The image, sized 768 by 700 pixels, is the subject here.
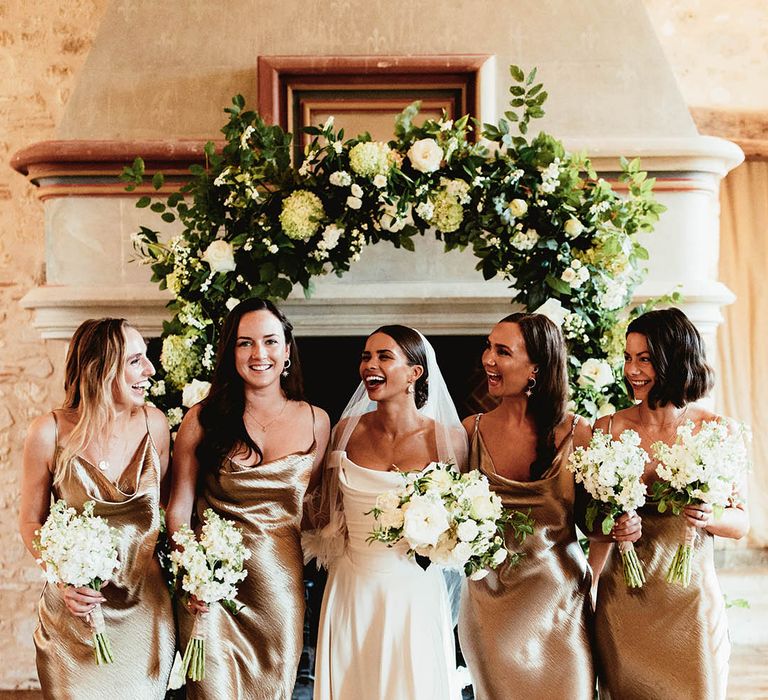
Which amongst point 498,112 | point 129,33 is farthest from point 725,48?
point 129,33

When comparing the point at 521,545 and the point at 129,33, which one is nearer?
the point at 521,545

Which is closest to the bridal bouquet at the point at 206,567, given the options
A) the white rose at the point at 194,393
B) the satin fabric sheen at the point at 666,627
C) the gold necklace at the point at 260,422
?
the gold necklace at the point at 260,422

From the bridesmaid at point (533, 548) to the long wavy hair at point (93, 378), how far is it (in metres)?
1.31

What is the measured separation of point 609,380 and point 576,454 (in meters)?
0.75

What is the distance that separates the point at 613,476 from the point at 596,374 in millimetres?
821

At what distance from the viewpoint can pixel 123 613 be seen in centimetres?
282

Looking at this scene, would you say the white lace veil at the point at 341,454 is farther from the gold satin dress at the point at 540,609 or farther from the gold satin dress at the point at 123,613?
the gold satin dress at the point at 123,613

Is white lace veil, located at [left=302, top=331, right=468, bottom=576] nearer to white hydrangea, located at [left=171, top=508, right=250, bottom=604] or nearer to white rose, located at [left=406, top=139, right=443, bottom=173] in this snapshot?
white hydrangea, located at [left=171, top=508, right=250, bottom=604]

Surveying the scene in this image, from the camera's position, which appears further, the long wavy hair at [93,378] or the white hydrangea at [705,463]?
the long wavy hair at [93,378]

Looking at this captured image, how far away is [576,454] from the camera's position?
2.74 metres

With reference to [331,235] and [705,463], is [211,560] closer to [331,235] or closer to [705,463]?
[331,235]

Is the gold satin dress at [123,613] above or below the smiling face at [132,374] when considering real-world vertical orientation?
below

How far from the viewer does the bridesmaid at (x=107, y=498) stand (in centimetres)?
276

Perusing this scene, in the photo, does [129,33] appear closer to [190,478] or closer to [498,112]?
[498,112]
